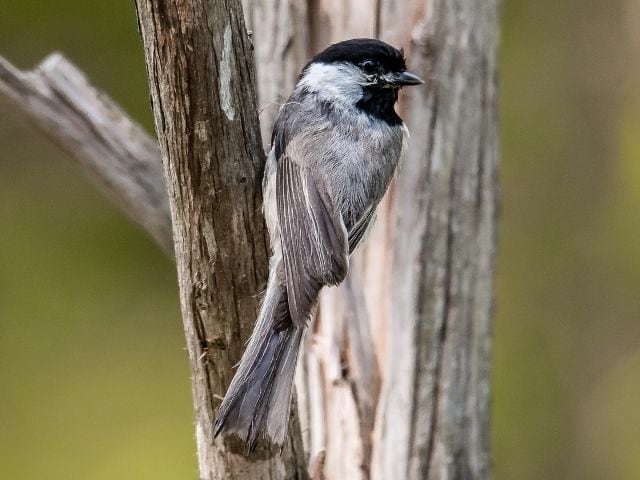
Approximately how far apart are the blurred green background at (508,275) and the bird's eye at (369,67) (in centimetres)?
267

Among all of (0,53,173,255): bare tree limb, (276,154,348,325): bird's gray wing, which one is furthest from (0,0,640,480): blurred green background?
(276,154,348,325): bird's gray wing

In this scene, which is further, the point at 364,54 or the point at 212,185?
the point at 364,54

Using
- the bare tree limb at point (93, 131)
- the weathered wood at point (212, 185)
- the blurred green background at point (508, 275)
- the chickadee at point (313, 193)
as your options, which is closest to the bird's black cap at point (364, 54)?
the chickadee at point (313, 193)

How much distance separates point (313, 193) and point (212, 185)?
0.35m

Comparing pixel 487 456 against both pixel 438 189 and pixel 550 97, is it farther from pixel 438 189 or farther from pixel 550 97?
pixel 550 97

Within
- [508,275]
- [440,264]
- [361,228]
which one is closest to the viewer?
[361,228]

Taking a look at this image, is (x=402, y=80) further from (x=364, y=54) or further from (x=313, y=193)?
(x=313, y=193)

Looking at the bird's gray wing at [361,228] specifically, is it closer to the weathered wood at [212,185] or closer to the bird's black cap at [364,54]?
the weathered wood at [212,185]

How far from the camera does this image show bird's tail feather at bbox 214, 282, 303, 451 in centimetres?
193

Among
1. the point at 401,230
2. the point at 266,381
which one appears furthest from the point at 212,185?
the point at 401,230

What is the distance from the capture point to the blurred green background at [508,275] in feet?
15.7

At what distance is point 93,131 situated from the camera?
2775 millimetres

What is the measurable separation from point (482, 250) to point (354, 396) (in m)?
0.58

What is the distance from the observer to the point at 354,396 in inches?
107
